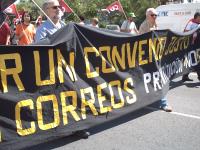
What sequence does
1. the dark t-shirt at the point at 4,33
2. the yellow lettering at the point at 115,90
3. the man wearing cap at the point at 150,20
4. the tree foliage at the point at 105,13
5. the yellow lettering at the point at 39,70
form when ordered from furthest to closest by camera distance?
the tree foliage at the point at 105,13, the dark t-shirt at the point at 4,33, the man wearing cap at the point at 150,20, the yellow lettering at the point at 115,90, the yellow lettering at the point at 39,70

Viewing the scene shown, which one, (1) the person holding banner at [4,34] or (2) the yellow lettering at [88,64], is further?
(1) the person holding banner at [4,34]

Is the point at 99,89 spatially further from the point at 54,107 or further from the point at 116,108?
the point at 54,107

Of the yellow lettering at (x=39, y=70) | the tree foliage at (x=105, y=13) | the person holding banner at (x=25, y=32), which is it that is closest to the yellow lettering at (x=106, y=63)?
the yellow lettering at (x=39, y=70)

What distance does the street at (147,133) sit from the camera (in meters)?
5.13

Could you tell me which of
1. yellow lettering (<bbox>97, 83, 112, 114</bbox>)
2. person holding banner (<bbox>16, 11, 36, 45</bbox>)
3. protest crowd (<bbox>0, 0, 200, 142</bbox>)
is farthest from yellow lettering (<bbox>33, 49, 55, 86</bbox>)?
person holding banner (<bbox>16, 11, 36, 45</bbox>)

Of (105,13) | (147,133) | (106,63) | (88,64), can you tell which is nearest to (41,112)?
(88,64)

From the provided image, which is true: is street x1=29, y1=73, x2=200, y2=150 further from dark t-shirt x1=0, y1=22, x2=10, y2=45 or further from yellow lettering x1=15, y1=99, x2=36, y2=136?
dark t-shirt x1=0, y1=22, x2=10, y2=45

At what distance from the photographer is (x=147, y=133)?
18.5ft

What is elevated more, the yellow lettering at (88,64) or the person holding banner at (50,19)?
the person holding banner at (50,19)

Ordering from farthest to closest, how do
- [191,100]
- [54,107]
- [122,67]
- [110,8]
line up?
1. [110,8]
2. [191,100]
3. [122,67]
4. [54,107]

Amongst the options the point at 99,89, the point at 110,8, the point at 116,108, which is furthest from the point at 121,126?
the point at 110,8

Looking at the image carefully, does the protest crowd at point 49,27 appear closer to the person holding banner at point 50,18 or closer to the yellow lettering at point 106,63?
the person holding banner at point 50,18

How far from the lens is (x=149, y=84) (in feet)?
21.8

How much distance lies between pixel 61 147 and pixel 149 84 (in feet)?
7.04
